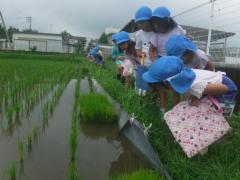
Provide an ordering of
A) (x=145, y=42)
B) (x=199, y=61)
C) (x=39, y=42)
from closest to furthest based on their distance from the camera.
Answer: (x=199, y=61) < (x=145, y=42) < (x=39, y=42)

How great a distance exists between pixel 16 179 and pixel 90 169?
1.70 feet

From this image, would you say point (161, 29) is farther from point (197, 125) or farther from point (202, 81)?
point (197, 125)

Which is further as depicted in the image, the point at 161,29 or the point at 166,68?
the point at 161,29

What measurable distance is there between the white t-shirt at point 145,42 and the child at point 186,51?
0.83 meters

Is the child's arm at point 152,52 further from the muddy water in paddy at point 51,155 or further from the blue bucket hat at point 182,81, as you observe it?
the blue bucket hat at point 182,81

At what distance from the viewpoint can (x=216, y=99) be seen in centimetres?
242

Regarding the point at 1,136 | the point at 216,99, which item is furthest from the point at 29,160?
the point at 216,99

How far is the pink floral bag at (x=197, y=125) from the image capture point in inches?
85.9

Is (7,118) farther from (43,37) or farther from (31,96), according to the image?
(43,37)

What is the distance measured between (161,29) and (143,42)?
0.42m

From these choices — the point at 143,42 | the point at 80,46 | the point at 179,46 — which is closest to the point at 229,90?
the point at 179,46

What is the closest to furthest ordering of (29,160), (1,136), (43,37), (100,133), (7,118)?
(29,160)
(1,136)
(100,133)
(7,118)
(43,37)

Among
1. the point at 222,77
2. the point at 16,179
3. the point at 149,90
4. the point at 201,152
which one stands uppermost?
the point at 222,77

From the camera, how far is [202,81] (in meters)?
2.26
